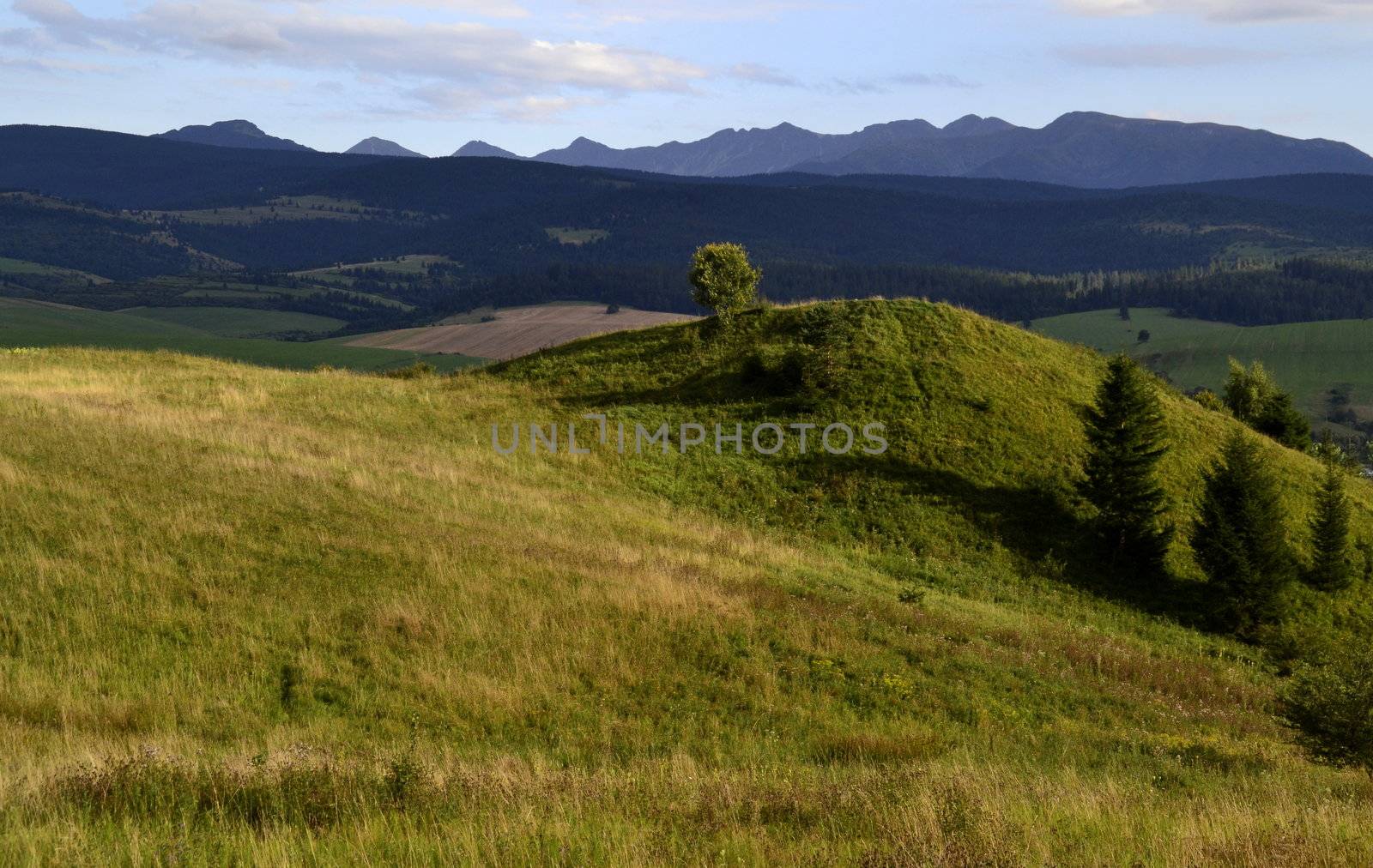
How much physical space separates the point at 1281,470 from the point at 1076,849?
→ 138ft

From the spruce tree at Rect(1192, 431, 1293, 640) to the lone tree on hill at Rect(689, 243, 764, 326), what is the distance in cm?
2507

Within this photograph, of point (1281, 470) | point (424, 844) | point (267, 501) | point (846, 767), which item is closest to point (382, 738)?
point (424, 844)

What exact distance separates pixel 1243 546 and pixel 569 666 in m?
27.0

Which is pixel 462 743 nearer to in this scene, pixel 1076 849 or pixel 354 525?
pixel 1076 849

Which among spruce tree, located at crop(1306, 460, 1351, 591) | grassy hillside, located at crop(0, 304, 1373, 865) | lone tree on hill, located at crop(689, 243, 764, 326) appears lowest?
spruce tree, located at crop(1306, 460, 1351, 591)

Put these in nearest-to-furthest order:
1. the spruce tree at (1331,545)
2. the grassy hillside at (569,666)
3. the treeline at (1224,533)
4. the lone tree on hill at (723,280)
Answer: the grassy hillside at (569,666) → the treeline at (1224,533) → the spruce tree at (1331,545) → the lone tree on hill at (723,280)

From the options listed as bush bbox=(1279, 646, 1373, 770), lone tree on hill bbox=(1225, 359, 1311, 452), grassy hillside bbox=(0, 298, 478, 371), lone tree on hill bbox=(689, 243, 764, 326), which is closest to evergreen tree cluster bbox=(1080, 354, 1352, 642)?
bush bbox=(1279, 646, 1373, 770)

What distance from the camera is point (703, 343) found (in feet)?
163

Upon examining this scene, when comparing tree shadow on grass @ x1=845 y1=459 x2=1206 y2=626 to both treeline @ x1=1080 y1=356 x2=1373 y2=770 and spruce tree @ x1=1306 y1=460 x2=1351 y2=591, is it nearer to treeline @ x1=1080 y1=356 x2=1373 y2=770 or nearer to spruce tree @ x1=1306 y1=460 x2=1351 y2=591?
treeline @ x1=1080 y1=356 x2=1373 y2=770

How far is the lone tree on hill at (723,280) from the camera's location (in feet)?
165

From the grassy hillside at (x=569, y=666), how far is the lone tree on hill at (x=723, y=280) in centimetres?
1551

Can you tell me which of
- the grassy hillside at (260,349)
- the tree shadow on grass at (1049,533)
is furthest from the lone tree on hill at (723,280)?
the grassy hillside at (260,349)

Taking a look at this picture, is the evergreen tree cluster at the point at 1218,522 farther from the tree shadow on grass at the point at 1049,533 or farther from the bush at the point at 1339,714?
the bush at the point at 1339,714

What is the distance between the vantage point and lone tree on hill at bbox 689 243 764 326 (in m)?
50.2
